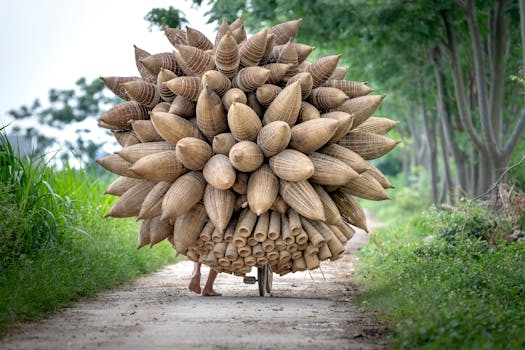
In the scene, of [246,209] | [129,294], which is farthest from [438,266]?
[129,294]

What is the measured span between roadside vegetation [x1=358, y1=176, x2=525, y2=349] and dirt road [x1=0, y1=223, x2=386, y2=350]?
37cm

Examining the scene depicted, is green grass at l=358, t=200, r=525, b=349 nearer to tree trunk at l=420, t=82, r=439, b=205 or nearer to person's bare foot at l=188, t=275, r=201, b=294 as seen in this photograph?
person's bare foot at l=188, t=275, r=201, b=294

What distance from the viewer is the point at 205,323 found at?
6227 mm

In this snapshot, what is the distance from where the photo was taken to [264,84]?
7.35 metres

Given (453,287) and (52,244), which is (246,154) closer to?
(453,287)

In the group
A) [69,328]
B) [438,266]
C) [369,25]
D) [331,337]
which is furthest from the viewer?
[369,25]

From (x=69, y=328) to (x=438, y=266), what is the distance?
4.23 metres

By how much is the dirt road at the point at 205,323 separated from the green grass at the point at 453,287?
348 mm

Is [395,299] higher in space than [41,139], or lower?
lower

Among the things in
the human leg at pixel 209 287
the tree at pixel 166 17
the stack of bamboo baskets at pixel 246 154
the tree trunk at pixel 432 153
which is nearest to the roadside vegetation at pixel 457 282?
the stack of bamboo baskets at pixel 246 154

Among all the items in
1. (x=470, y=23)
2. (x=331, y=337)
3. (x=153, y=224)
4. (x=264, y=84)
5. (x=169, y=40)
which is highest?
(x=470, y=23)

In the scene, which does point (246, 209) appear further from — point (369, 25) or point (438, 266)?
point (369, 25)

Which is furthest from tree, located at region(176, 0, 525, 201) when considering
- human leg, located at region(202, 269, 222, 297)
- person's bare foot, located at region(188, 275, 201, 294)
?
person's bare foot, located at region(188, 275, 201, 294)

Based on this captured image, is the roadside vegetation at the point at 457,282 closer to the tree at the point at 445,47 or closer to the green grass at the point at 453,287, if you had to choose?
the green grass at the point at 453,287
